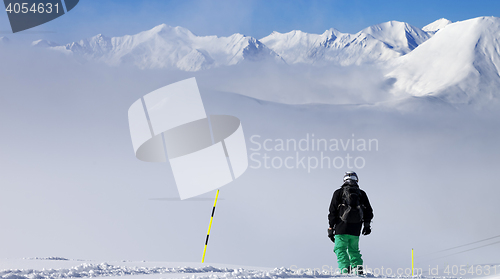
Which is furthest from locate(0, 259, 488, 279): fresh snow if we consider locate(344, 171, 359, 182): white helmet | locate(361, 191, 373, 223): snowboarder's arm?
locate(344, 171, 359, 182): white helmet

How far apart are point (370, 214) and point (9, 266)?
502 centimetres

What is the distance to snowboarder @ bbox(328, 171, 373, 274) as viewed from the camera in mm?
5840

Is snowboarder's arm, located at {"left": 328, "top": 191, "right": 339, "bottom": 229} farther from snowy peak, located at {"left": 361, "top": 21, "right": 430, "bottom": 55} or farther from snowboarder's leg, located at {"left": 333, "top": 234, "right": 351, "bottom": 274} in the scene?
snowy peak, located at {"left": 361, "top": 21, "right": 430, "bottom": 55}

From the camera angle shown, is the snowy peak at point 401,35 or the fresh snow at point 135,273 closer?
the fresh snow at point 135,273

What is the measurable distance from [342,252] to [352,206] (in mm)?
721

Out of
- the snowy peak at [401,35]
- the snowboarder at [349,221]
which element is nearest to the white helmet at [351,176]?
the snowboarder at [349,221]

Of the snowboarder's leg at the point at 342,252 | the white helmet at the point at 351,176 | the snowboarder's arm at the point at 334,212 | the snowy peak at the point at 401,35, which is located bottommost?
the snowboarder's leg at the point at 342,252

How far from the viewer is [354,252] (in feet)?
19.5

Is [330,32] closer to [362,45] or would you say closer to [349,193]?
[362,45]

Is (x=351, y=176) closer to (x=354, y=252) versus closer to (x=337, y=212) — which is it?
(x=337, y=212)

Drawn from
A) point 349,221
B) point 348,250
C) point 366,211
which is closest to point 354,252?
point 348,250

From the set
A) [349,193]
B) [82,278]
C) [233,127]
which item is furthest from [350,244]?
[233,127]

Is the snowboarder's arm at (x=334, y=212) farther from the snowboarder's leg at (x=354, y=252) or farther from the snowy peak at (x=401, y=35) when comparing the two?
the snowy peak at (x=401, y=35)

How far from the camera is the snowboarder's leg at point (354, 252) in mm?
5914
